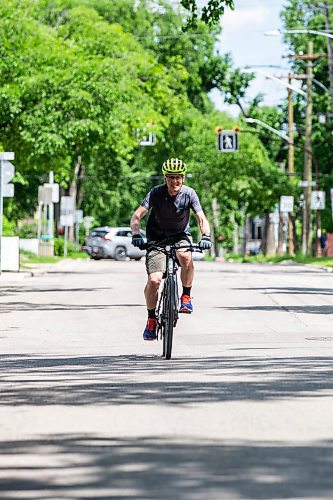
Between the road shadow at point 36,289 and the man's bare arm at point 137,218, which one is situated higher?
the man's bare arm at point 137,218

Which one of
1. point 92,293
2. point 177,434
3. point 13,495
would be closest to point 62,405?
point 177,434

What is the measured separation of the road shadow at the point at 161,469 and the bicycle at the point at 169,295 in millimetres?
5959

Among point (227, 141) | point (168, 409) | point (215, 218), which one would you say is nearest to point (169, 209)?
point (168, 409)

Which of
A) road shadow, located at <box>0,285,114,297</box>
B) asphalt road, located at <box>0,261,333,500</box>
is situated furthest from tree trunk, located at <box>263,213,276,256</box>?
asphalt road, located at <box>0,261,333,500</box>

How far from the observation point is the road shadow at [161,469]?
290 inches

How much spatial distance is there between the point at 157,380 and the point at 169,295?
9.12 ft

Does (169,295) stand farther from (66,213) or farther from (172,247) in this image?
(66,213)

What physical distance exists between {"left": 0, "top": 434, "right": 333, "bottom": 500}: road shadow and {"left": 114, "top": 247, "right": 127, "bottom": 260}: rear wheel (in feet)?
225

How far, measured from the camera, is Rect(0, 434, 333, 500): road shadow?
736 centimetres

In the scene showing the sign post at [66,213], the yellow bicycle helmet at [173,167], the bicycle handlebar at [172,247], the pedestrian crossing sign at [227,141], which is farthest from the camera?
the pedestrian crossing sign at [227,141]

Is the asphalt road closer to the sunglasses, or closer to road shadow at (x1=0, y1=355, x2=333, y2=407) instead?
road shadow at (x1=0, y1=355, x2=333, y2=407)

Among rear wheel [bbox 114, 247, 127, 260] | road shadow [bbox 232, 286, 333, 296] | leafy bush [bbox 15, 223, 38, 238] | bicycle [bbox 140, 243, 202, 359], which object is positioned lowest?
rear wheel [bbox 114, 247, 127, 260]

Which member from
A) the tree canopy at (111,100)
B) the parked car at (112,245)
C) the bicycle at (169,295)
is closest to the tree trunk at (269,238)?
the tree canopy at (111,100)

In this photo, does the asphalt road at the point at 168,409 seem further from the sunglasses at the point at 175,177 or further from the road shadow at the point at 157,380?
the sunglasses at the point at 175,177
